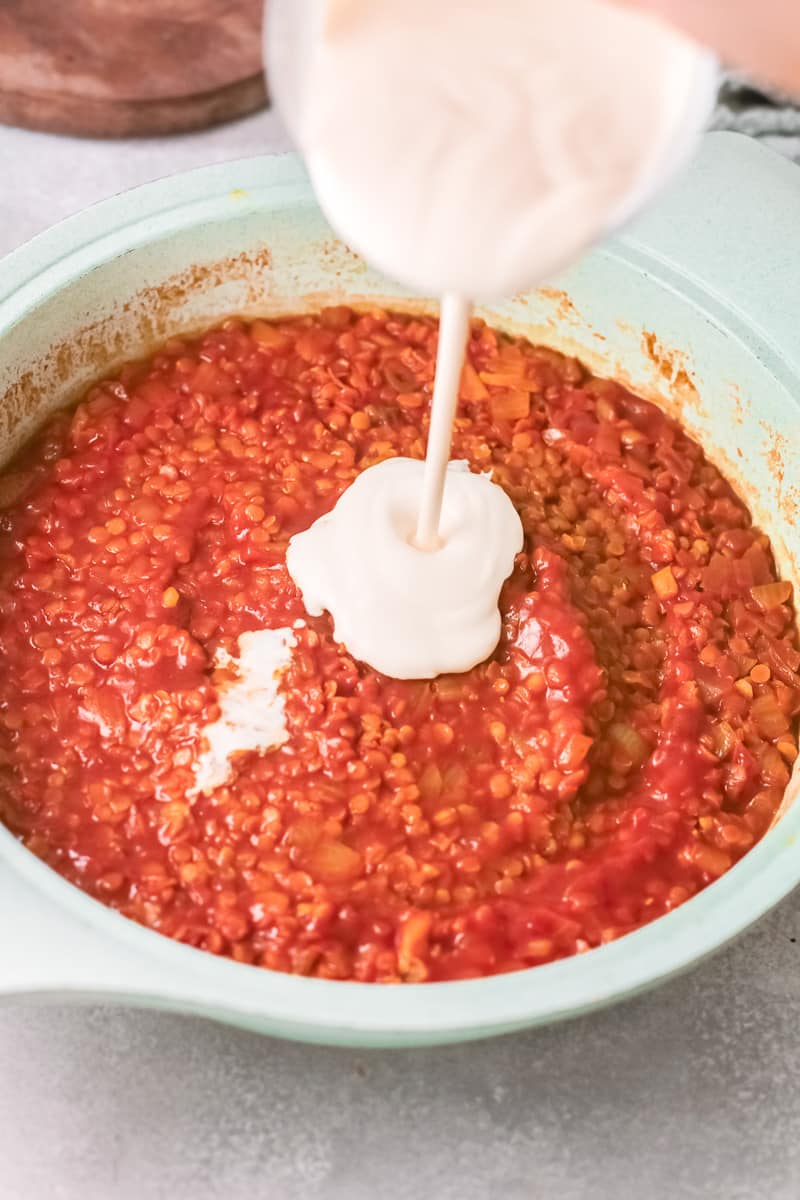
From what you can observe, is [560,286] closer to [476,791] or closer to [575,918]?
[476,791]

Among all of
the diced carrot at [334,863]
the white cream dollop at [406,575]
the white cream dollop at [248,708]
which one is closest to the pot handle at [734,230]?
the white cream dollop at [406,575]

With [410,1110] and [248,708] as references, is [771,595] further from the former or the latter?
[410,1110]

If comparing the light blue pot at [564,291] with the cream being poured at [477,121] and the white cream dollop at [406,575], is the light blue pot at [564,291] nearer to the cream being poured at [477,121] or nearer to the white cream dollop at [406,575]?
the white cream dollop at [406,575]

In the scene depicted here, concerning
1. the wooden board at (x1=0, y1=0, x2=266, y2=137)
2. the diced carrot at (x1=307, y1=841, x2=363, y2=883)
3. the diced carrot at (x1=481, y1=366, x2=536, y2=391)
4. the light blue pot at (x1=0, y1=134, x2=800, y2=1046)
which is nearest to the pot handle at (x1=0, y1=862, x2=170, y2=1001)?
the diced carrot at (x1=307, y1=841, x2=363, y2=883)

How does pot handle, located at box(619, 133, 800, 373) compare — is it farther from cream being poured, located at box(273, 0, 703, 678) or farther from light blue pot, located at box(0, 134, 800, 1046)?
cream being poured, located at box(273, 0, 703, 678)

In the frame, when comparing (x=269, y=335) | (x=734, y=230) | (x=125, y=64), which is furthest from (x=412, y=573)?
(x=125, y=64)

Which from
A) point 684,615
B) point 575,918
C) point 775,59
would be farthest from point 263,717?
point 775,59
